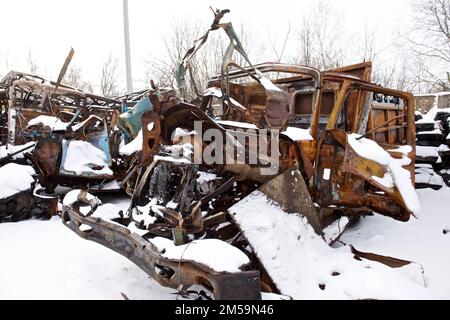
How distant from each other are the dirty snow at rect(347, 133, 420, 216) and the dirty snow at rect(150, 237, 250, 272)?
1738 millimetres

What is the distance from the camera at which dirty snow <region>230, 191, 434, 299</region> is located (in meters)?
2.82

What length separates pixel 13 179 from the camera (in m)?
5.17

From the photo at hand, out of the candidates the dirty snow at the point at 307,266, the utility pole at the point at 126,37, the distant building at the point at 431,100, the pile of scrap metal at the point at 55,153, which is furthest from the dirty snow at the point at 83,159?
the distant building at the point at 431,100

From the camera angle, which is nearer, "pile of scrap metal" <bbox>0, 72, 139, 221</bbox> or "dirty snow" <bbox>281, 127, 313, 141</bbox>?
"dirty snow" <bbox>281, 127, 313, 141</bbox>

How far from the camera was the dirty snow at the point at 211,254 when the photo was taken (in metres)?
2.35

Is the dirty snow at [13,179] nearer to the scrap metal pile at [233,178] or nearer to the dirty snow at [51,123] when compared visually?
the dirty snow at [51,123]

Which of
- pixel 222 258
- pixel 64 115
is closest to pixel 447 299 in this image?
pixel 222 258

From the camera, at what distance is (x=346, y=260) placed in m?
3.20

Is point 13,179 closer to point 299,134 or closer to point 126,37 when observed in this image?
point 299,134

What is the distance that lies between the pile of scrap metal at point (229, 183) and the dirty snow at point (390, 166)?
0.5 inches

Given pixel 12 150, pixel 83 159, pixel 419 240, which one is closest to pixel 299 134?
pixel 419 240

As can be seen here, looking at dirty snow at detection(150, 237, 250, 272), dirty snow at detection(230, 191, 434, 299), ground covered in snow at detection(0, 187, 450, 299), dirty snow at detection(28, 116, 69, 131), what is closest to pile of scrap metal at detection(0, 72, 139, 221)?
dirty snow at detection(28, 116, 69, 131)

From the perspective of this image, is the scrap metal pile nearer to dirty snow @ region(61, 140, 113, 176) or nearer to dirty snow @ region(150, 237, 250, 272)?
dirty snow @ region(150, 237, 250, 272)
